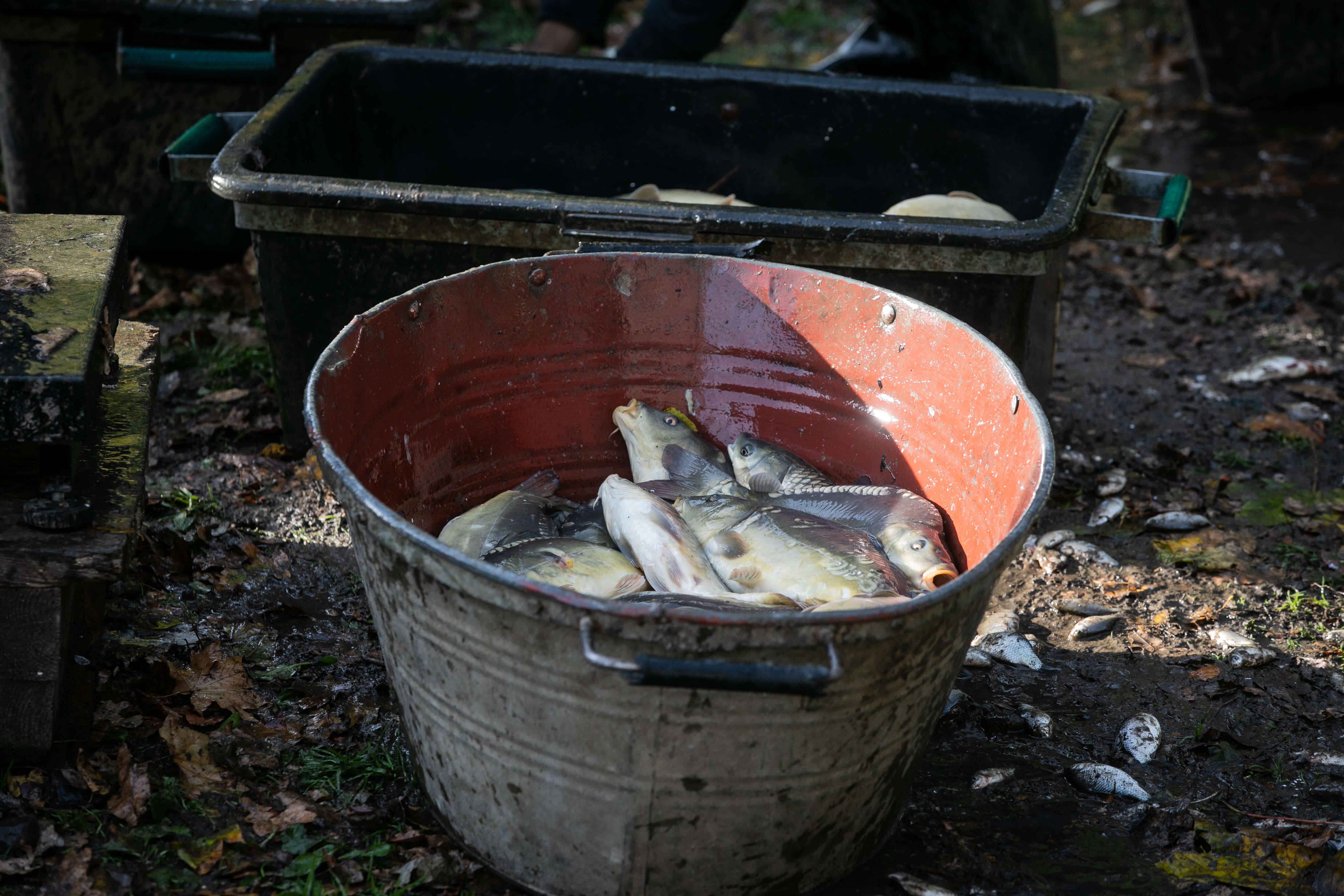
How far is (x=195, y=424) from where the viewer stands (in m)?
3.50

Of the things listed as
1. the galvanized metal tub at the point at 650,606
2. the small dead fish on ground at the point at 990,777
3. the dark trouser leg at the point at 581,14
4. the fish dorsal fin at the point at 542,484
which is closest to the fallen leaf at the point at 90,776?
the galvanized metal tub at the point at 650,606

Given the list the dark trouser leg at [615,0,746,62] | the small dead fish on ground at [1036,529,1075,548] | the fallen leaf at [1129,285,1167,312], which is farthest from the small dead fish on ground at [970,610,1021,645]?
the dark trouser leg at [615,0,746,62]

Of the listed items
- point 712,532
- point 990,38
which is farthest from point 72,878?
point 990,38

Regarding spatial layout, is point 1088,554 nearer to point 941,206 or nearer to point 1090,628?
point 1090,628

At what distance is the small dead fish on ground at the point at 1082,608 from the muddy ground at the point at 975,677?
0.06ft

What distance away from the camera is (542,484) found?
8.42 feet

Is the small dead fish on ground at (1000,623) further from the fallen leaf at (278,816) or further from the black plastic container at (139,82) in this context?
the black plastic container at (139,82)

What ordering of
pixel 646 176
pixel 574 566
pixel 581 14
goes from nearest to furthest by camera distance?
pixel 574 566 < pixel 646 176 < pixel 581 14

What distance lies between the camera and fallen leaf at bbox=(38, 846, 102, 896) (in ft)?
6.13

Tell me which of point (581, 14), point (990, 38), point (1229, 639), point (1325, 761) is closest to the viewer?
point (1325, 761)

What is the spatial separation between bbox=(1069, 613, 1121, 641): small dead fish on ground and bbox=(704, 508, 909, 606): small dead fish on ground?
881 mm

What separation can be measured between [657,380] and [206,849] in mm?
1331

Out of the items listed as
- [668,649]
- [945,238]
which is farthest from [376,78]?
[668,649]

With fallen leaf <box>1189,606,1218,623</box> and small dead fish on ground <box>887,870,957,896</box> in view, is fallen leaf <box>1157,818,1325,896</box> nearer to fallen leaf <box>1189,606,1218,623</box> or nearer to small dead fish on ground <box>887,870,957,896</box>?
small dead fish on ground <box>887,870,957,896</box>
